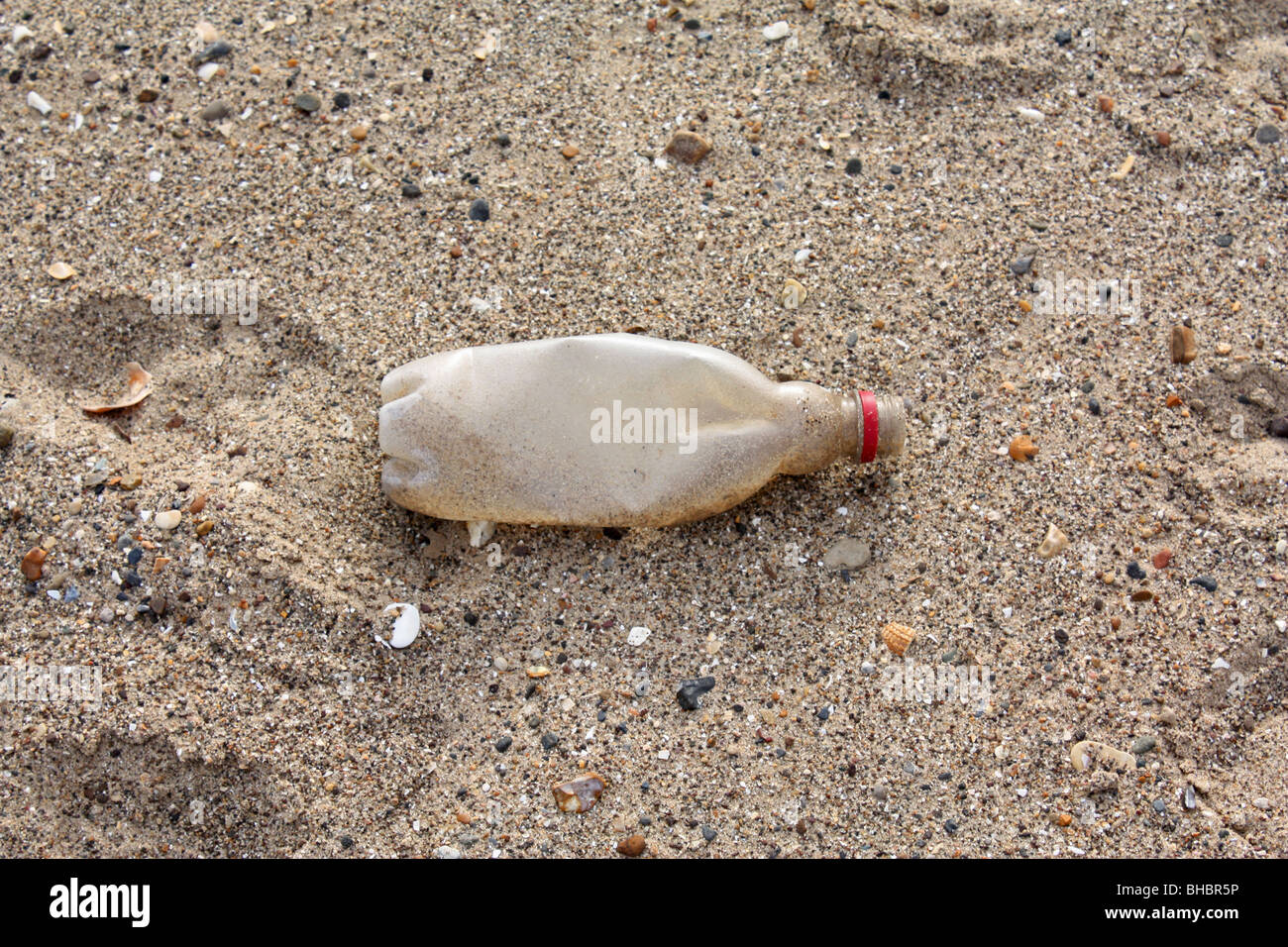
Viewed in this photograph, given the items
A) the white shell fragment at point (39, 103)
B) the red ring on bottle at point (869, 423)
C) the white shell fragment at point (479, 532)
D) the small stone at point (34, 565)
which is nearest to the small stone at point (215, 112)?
the white shell fragment at point (39, 103)

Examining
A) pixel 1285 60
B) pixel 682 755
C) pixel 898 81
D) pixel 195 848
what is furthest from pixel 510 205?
pixel 1285 60

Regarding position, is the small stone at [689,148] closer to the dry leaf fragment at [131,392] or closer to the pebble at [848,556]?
the pebble at [848,556]

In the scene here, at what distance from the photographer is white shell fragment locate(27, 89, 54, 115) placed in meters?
2.70

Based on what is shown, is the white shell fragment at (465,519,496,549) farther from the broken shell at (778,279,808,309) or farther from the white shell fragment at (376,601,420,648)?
the broken shell at (778,279,808,309)

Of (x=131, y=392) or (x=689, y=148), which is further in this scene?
(x=689, y=148)

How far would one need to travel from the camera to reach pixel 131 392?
7.59 feet

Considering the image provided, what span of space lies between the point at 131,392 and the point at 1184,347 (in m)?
2.42

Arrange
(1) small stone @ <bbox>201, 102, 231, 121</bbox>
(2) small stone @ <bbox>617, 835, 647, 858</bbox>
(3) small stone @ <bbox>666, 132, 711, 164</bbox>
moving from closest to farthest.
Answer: (2) small stone @ <bbox>617, 835, 647, 858</bbox> < (3) small stone @ <bbox>666, 132, 711, 164</bbox> < (1) small stone @ <bbox>201, 102, 231, 121</bbox>

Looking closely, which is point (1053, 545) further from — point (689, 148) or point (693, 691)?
point (689, 148)

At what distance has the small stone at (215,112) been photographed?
266cm

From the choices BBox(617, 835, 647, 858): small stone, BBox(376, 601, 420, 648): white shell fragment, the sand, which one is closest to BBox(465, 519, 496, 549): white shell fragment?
the sand

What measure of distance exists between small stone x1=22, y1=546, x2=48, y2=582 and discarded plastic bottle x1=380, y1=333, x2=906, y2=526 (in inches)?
→ 28.4

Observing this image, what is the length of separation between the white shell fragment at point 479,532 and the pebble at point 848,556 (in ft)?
2.37

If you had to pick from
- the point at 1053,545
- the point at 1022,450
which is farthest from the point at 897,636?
the point at 1022,450
